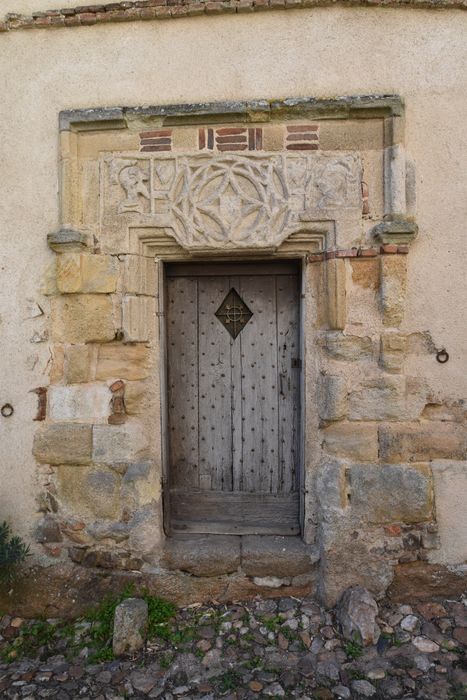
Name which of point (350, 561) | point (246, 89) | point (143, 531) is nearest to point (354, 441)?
point (350, 561)

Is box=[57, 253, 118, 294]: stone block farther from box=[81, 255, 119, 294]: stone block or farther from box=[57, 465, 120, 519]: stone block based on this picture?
box=[57, 465, 120, 519]: stone block

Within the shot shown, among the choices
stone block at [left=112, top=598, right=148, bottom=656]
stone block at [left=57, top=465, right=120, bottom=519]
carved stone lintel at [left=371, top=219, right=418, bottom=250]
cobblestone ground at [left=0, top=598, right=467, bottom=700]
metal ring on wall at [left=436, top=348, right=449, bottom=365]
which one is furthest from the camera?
stone block at [left=57, top=465, right=120, bottom=519]

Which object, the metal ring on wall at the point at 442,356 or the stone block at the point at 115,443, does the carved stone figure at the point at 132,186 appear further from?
the metal ring on wall at the point at 442,356

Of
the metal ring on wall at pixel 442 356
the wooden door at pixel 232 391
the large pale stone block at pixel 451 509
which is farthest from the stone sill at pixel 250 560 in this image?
the metal ring on wall at pixel 442 356

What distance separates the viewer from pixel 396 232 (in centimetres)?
272

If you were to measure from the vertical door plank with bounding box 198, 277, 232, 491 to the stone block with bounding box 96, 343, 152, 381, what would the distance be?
49 cm

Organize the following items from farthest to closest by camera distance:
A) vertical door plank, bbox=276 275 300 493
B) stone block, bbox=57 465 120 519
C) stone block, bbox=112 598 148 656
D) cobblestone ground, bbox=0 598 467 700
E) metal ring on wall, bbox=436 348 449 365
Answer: vertical door plank, bbox=276 275 300 493, stone block, bbox=57 465 120 519, metal ring on wall, bbox=436 348 449 365, stone block, bbox=112 598 148 656, cobblestone ground, bbox=0 598 467 700

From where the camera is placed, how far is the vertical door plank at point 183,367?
328 centimetres

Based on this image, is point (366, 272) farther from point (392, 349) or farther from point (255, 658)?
point (255, 658)

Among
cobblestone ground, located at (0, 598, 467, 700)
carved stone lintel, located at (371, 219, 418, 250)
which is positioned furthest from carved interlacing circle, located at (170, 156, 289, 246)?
cobblestone ground, located at (0, 598, 467, 700)

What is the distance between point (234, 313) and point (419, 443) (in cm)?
143

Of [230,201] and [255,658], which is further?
[230,201]

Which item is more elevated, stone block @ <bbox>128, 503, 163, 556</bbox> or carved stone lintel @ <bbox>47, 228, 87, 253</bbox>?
carved stone lintel @ <bbox>47, 228, 87, 253</bbox>

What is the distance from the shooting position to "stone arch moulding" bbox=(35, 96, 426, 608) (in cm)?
281
